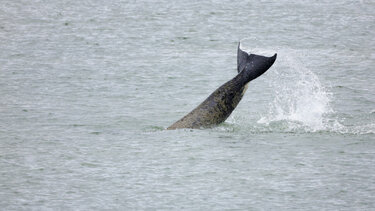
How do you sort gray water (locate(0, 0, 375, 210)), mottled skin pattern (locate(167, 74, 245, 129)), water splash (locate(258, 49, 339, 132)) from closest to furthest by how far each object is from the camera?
gray water (locate(0, 0, 375, 210)) → mottled skin pattern (locate(167, 74, 245, 129)) → water splash (locate(258, 49, 339, 132))

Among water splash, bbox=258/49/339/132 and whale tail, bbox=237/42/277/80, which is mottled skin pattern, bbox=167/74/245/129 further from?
water splash, bbox=258/49/339/132

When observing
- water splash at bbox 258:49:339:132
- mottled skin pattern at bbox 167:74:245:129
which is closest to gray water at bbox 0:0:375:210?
water splash at bbox 258:49:339:132

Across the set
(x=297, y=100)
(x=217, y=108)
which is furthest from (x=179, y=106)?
(x=297, y=100)

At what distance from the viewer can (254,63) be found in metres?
11.9

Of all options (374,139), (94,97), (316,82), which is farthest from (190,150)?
(316,82)

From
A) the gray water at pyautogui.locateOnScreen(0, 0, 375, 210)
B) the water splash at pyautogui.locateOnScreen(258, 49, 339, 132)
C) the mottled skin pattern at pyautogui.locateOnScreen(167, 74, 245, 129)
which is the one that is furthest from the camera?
the water splash at pyautogui.locateOnScreen(258, 49, 339, 132)

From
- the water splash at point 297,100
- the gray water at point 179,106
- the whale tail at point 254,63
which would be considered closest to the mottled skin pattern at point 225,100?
the whale tail at point 254,63

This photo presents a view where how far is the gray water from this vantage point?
29.6 ft

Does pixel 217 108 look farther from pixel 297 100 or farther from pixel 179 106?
pixel 297 100

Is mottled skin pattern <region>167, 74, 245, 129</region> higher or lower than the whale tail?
lower

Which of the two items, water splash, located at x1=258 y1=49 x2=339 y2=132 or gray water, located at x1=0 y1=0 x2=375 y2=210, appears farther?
water splash, located at x1=258 y1=49 x2=339 y2=132

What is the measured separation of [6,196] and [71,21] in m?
12.6

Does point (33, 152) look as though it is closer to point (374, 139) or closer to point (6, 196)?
point (6, 196)

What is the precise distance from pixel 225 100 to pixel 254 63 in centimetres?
75
